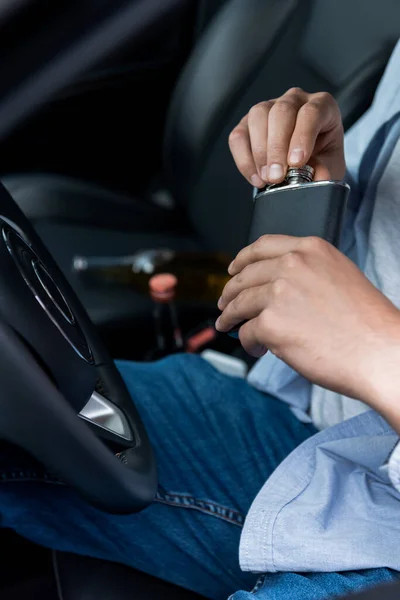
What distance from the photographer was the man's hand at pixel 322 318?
525mm

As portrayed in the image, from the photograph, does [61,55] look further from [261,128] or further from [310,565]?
[310,565]

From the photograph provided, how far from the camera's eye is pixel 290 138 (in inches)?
26.2

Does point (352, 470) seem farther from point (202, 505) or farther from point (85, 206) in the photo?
point (85, 206)

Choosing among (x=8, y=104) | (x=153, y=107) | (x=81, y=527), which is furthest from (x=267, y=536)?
(x=153, y=107)

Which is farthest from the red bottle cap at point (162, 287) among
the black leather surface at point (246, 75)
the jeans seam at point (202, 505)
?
the jeans seam at point (202, 505)

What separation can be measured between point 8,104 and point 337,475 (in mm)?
454

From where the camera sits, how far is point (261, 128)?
0.70 meters

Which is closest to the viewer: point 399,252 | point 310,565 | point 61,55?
point 61,55

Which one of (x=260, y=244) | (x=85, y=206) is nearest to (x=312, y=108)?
(x=260, y=244)

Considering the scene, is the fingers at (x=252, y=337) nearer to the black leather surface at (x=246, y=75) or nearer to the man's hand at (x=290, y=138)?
the man's hand at (x=290, y=138)

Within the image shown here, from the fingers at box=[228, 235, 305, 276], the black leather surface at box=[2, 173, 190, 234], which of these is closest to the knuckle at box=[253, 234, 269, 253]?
the fingers at box=[228, 235, 305, 276]

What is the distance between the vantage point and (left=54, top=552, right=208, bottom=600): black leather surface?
30.1 inches

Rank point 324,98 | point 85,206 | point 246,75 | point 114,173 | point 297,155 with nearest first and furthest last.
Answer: point 297,155 < point 324,98 < point 246,75 < point 85,206 < point 114,173

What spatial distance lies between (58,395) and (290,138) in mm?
295
